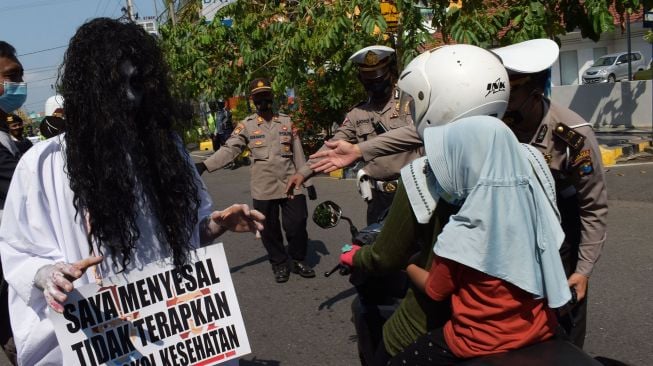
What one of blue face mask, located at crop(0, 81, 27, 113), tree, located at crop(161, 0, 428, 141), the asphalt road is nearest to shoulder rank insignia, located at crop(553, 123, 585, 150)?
the asphalt road

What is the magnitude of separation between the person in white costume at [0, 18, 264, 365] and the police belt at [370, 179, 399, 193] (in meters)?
2.34

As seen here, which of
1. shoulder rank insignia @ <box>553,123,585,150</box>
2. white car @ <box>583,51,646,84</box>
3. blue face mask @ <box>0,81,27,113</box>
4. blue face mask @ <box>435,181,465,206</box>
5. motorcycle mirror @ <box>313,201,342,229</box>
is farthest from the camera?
white car @ <box>583,51,646,84</box>

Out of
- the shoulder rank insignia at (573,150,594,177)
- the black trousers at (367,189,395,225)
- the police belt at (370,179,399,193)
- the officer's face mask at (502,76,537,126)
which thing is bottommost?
the black trousers at (367,189,395,225)

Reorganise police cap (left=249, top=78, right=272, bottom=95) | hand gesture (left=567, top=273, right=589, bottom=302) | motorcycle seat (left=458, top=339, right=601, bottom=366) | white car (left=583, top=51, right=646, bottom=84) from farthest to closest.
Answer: white car (left=583, top=51, right=646, bottom=84)
police cap (left=249, top=78, right=272, bottom=95)
hand gesture (left=567, top=273, right=589, bottom=302)
motorcycle seat (left=458, top=339, right=601, bottom=366)

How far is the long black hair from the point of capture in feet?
6.82

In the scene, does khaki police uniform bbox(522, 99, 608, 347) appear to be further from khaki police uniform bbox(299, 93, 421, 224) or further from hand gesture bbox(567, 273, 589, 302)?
khaki police uniform bbox(299, 93, 421, 224)

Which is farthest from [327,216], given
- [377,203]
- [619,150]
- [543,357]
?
[619,150]

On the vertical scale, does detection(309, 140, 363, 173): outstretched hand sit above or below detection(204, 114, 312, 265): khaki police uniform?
above

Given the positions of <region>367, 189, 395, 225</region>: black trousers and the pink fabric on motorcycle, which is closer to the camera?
the pink fabric on motorcycle

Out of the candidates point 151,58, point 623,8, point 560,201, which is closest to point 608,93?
point 623,8

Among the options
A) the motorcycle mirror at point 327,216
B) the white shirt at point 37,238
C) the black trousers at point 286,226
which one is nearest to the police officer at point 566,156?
the motorcycle mirror at point 327,216

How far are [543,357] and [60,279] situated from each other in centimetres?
137

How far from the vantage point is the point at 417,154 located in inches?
168

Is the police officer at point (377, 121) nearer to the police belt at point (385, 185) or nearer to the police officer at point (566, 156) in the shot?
the police belt at point (385, 185)
